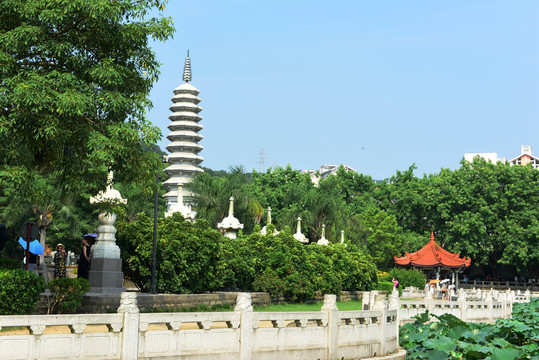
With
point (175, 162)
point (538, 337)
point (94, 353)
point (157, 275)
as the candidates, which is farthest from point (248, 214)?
point (94, 353)

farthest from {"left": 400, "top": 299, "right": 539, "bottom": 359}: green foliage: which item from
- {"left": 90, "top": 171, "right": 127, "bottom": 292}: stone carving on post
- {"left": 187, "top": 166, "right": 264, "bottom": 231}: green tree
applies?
{"left": 187, "top": 166, "right": 264, "bottom": 231}: green tree

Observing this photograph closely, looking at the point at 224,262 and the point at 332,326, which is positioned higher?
the point at 224,262

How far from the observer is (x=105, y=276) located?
20.1 metres

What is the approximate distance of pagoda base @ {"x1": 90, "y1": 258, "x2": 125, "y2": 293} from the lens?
65.6ft

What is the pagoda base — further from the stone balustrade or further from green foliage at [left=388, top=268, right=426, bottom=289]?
green foliage at [left=388, top=268, right=426, bottom=289]

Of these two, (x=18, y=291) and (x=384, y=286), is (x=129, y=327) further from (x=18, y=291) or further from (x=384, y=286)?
(x=384, y=286)

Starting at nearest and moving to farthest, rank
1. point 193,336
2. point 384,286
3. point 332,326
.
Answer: point 193,336 < point 332,326 < point 384,286

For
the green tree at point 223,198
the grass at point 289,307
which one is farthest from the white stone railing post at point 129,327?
the green tree at point 223,198

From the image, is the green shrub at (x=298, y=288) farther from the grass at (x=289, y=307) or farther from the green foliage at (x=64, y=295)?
the green foliage at (x=64, y=295)

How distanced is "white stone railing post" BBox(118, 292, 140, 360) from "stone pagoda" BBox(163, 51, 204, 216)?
50.5m

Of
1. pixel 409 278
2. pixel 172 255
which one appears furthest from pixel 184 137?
pixel 172 255

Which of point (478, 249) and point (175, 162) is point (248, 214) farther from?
point (478, 249)

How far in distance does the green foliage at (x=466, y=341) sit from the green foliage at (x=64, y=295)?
27.2ft

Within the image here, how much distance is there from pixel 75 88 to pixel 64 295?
5162 mm
